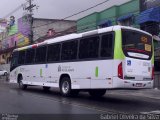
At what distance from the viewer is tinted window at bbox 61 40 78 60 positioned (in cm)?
1839

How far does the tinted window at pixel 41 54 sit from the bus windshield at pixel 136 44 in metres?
6.68

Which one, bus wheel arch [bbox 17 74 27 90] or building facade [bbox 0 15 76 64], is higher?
building facade [bbox 0 15 76 64]

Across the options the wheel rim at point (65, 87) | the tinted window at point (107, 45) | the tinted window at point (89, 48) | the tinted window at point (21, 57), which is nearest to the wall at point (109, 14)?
A: the tinted window at point (21, 57)

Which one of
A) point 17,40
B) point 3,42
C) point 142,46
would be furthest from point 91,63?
point 3,42

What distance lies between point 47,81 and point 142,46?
6.51m

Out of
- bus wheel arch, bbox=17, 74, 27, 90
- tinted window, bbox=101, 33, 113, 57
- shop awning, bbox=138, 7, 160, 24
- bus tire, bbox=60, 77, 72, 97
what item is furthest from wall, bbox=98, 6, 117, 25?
tinted window, bbox=101, 33, 113, 57

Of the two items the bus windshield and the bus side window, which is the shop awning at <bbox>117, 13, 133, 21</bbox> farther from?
the bus windshield

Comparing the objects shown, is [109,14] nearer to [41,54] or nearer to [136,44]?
[41,54]

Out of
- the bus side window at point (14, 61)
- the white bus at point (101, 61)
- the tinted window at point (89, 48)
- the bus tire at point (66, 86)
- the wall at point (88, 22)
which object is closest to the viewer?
the white bus at point (101, 61)

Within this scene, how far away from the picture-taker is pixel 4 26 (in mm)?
71688

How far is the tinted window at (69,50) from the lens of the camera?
1839 centimetres

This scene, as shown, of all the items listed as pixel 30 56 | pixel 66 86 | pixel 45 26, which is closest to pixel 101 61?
pixel 66 86

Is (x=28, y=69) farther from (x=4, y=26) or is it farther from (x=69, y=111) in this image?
(x=4, y=26)

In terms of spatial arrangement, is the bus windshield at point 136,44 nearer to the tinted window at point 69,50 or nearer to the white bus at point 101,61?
the white bus at point 101,61
